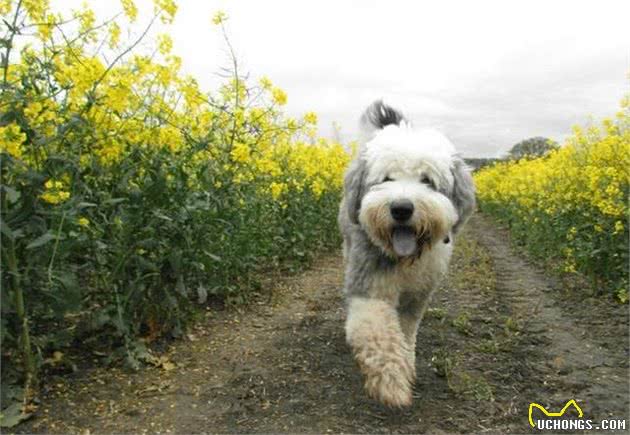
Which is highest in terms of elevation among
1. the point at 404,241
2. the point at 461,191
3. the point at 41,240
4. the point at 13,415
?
the point at 461,191

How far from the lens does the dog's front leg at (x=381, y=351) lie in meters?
2.97

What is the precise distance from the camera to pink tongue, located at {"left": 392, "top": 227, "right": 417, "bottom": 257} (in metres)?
3.27

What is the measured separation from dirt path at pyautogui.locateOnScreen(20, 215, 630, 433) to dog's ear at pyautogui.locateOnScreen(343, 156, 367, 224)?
0.97 m

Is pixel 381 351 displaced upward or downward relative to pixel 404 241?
downward

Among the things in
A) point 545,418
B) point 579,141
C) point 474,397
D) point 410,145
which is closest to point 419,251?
point 410,145

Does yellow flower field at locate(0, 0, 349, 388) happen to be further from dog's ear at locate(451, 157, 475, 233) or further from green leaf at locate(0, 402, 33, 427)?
dog's ear at locate(451, 157, 475, 233)

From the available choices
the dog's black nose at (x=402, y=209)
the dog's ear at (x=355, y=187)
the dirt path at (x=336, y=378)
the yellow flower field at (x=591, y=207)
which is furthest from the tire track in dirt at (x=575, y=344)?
the dog's ear at (x=355, y=187)

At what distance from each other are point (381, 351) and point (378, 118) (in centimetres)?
211

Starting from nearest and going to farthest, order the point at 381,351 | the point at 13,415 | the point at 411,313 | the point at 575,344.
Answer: the point at 13,415, the point at 381,351, the point at 411,313, the point at 575,344

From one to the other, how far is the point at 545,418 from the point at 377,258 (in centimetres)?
125

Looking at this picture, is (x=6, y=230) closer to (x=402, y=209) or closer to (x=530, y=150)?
(x=402, y=209)

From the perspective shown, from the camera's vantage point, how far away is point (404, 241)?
3.27 m

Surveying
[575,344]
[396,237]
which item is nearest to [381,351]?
[396,237]

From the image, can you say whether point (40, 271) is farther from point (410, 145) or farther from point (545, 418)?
point (545, 418)
